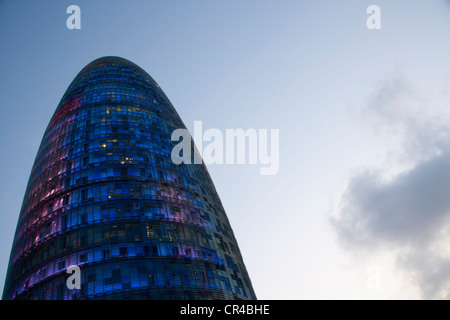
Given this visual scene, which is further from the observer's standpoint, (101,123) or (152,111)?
(152,111)

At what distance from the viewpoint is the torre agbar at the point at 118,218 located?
237 feet

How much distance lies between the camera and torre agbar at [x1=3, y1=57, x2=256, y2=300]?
72.2m

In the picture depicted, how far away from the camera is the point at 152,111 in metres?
116

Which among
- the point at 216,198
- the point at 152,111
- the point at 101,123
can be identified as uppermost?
the point at 152,111

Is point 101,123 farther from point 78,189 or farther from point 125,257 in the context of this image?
point 125,257

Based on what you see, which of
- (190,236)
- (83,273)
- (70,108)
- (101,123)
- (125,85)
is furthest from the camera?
(125,85)

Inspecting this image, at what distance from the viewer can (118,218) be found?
263 ft

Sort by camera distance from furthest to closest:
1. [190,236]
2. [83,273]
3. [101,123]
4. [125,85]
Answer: [125,85]
[101,123]
[190,236]
[83,273]

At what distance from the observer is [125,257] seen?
73.7 metres

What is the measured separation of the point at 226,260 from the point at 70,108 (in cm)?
6350
